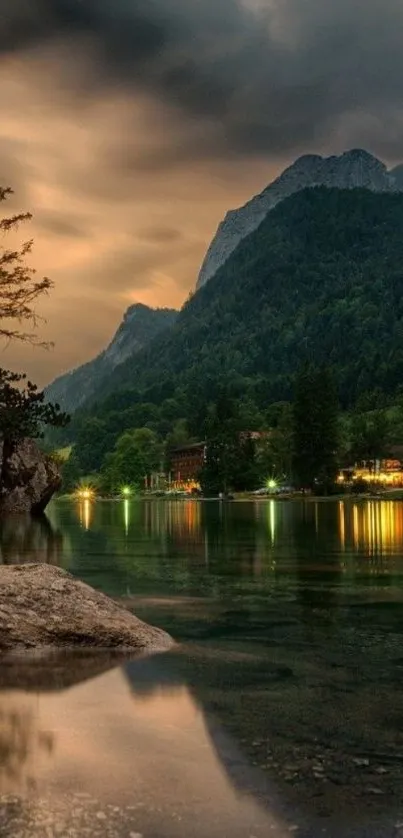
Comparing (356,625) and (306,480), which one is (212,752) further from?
(306,480)

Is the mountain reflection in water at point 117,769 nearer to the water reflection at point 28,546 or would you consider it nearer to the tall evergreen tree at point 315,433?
the water reflection at point 28,546

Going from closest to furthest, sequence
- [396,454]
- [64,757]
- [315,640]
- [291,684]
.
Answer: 1. [64,757]
2. [291,684]
3. [315,640]
4. [396,454]

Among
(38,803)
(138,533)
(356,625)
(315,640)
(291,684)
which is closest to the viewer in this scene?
(38,803)

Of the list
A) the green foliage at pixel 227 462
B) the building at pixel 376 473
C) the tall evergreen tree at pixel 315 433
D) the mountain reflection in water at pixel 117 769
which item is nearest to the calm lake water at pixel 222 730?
the mountain reflection in water at pixel 117 769

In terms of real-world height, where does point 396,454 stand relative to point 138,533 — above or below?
above

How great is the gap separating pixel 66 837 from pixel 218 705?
400cm

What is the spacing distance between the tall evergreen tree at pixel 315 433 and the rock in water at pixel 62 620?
142979 mm

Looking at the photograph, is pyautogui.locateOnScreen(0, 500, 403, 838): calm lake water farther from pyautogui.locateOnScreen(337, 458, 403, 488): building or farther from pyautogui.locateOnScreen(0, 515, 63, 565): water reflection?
pyautogui.locateOnScreen(337, 458, 403, 488): building

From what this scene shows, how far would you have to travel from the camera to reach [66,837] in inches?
242

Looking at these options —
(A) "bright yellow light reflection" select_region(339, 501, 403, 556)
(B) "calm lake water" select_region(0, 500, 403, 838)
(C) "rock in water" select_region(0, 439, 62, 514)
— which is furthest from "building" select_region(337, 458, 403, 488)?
(B) "calm lake water" select_region(0, 500, 403, 838)

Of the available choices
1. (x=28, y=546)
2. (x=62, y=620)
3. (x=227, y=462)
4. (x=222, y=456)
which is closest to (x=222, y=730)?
(x=62, y=620)

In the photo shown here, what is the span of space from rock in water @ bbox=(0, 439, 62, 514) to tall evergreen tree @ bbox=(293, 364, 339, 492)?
87.1 metres

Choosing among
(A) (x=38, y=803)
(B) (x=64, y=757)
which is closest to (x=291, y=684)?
(B) (x=64, y=757)

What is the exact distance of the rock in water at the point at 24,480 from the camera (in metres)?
74.6
